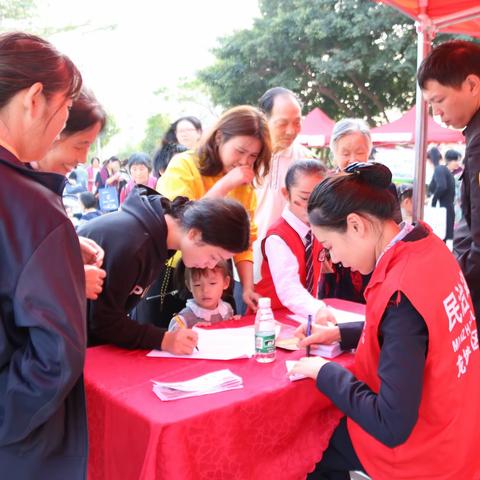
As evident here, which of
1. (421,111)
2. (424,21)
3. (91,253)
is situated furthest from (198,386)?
(424,21)

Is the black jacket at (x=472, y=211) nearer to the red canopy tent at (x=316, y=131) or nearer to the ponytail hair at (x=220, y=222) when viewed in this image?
the ponytail hair at (x=220, y=222)

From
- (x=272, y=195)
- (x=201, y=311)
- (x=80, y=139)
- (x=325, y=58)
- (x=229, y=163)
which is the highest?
(x=325, y=58)

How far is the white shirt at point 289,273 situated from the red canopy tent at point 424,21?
1.06 meters

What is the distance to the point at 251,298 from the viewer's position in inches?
86.0

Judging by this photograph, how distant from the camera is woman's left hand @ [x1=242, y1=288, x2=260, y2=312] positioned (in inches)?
85.1

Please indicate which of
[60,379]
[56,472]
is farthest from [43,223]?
[56,472]

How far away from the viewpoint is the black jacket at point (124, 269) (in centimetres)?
159

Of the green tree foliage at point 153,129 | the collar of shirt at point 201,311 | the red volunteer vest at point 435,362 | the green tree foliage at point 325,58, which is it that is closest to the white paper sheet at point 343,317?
the collar of shirt at point 201,311

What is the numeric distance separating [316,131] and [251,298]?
350 inches

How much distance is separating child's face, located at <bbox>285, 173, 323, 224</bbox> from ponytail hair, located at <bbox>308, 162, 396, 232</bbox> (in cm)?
79

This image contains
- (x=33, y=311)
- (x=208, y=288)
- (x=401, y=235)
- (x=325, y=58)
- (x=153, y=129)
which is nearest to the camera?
(x=33, y=311)

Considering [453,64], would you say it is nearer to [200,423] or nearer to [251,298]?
[251,298]

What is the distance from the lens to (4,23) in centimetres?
1402

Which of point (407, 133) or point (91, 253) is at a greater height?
point (91, 253)
